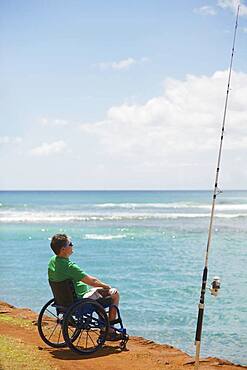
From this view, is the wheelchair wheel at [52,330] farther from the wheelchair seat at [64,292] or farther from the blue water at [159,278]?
the blue water at [159,278]

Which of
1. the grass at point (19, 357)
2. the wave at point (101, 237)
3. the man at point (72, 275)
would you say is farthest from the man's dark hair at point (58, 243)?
the wave at point (101, 237)

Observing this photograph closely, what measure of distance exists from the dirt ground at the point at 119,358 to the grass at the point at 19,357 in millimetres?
87

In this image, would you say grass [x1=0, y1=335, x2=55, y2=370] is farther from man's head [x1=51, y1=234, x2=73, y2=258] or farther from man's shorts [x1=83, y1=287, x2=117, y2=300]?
man's head [x1=51, y1=234, x2=73, y2=258]

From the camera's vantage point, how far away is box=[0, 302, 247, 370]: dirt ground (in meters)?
6.06

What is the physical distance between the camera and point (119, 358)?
20.8 ft

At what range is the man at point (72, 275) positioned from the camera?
638 centimetres

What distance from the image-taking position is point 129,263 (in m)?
17.2

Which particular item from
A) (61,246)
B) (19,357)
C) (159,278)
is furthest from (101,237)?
(19,357)

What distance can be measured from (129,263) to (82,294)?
10.8m

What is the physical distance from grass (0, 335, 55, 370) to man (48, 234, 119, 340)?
81 centimetres

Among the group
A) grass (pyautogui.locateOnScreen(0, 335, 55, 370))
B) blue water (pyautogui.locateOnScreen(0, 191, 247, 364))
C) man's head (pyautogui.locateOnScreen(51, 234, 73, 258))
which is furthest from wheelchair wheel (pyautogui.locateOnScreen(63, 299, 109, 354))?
blue water (pyautogui.locateOnScreen(0, 191, 247, 364))

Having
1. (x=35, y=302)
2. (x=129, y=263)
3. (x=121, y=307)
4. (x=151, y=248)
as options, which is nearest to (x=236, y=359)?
(x=121, y=307)

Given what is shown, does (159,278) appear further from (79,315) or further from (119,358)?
(79,315)

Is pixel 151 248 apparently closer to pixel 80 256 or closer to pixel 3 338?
pixel 80 256
